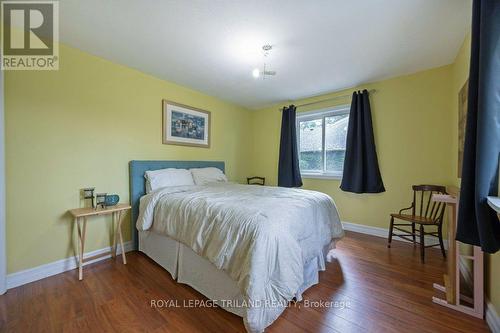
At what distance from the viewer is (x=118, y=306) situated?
1600 millimetres

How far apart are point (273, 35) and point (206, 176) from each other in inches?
83.7

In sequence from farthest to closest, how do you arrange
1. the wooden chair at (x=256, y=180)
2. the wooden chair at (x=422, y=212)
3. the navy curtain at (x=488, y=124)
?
1. the wooden chair at (x=256, y=180)
2. the wooden chair at (x=422, y=212)
3. the navy curtain at (x=488, y=124)

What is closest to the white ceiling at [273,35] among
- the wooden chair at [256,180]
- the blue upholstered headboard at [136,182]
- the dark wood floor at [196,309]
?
the blue upholstered headboard at [136,182]

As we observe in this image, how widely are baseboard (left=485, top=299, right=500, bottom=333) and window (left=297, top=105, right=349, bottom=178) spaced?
226cm

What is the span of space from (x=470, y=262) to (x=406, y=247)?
2.92 ft

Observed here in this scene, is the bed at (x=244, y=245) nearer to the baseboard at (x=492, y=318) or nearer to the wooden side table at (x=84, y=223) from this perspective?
the wooden side table at (x=84, y=223)

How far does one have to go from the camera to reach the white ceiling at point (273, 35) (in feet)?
5.41

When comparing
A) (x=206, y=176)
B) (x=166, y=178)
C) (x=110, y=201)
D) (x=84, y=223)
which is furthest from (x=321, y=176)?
(x=84, y=223)

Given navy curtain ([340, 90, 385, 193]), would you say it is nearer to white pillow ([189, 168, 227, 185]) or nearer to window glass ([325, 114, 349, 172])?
window glass ([325, 114, 349, 172])

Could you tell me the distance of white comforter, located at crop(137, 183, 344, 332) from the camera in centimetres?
128

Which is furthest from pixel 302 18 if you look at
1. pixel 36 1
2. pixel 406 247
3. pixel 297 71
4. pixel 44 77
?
pixel 406 247

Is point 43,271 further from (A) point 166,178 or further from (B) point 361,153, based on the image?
(B) point 361,153
